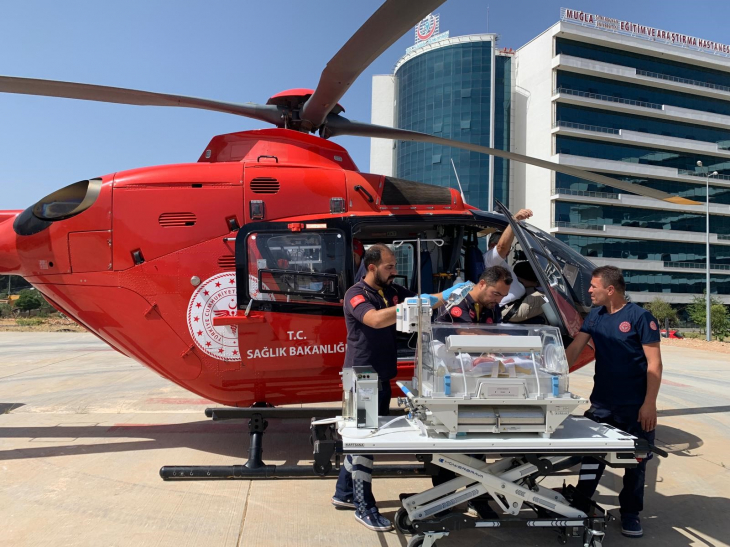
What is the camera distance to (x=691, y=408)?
27.2 ft

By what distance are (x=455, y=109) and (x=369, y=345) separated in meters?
59.3

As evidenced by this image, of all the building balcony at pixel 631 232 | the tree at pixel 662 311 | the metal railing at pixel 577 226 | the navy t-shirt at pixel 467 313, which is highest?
the metal railing at pixel 577 226

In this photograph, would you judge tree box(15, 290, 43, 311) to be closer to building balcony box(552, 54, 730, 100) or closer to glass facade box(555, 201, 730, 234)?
glass facade box(555, 201, 730, 234)

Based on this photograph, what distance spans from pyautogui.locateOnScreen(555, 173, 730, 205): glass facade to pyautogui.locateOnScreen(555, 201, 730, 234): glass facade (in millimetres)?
1704

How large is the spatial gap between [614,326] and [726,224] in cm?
7257

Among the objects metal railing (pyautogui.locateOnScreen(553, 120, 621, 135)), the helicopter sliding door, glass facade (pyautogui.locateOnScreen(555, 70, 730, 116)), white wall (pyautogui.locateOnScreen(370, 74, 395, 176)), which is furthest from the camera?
white wall (pyautogui.locateOnScreen(370, 74, 395, 176))

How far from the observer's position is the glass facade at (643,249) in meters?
56.3

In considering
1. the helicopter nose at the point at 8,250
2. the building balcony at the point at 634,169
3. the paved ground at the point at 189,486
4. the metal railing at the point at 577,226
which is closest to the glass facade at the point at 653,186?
the building balcony at the point at 634,169

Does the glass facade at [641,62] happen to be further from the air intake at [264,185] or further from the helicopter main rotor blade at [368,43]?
the air intake at [264,185]

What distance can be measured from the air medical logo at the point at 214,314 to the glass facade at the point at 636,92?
5980 cm

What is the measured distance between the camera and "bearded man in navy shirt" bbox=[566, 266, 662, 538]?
3723 mm

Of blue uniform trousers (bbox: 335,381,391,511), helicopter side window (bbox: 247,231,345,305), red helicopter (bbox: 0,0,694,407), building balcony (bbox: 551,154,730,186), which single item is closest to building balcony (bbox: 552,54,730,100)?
building balcony (bbox: 551,154,730,186)

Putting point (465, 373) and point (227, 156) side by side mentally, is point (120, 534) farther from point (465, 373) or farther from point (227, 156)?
point (227, 156)

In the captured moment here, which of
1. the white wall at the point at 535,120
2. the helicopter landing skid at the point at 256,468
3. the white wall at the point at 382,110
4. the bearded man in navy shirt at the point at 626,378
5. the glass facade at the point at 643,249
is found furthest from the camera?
the white wall at the point at 382,110
